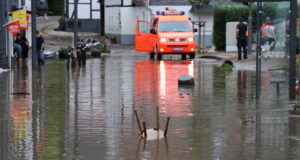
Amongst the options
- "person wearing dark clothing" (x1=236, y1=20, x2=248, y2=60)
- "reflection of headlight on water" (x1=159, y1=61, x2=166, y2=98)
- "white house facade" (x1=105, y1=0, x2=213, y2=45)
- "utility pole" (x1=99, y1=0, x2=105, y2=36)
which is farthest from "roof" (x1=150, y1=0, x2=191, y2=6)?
"reflection of headlight on water" (x1=159, y1=61, x2=166, y2=98)

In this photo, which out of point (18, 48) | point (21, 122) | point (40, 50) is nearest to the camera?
point (21, 122)

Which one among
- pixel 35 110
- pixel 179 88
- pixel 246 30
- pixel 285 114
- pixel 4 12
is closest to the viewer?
pixel 285 114

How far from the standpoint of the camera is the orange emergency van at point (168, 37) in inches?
1597

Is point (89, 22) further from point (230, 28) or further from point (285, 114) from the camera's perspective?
point (285, 114)

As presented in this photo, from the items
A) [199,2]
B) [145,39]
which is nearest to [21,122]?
[145,39]

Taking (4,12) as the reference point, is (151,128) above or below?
below

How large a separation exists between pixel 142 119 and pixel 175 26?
→ 89.6 feet

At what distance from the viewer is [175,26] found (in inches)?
1642

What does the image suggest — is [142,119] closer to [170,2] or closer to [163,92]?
[163,92]

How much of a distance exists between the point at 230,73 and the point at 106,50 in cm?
2019

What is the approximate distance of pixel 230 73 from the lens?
2734cm

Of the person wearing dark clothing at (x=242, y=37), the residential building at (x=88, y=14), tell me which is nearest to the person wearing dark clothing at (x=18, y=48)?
the person wearing dark clothing at (x=242, y=37)

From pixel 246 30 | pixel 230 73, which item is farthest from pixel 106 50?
pixel 230 73

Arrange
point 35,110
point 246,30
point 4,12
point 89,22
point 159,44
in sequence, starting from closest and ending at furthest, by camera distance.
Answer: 1. point 35,110
2. point 4,12
3. point 246,30
4. point 159,44
5. point 89,22
